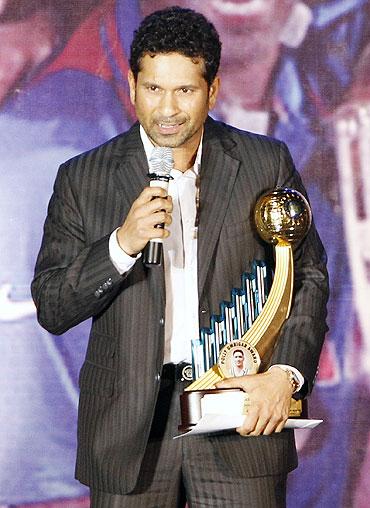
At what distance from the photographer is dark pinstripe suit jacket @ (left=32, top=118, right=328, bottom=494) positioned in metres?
2.25

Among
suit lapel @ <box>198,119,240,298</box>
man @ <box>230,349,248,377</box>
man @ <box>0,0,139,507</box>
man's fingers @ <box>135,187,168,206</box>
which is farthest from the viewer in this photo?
man @ <box>0,0,139,507</box>

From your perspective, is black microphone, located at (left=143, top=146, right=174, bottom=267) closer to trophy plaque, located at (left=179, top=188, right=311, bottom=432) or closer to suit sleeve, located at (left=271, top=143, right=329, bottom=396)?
→ trophy plaque, located at (left=179, top=188, right=311, bottom=432)

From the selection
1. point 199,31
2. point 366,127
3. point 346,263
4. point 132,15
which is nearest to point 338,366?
point 346,263

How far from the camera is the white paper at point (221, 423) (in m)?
2.10

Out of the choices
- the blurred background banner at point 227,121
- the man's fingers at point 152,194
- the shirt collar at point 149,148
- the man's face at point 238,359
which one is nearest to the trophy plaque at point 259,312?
the man's face at point 238,359

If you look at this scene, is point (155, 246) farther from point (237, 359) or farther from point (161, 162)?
point (237, 359)

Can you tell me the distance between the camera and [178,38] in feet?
7.53

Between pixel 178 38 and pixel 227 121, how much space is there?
126 cm

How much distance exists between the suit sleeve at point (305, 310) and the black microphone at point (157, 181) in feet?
1.19

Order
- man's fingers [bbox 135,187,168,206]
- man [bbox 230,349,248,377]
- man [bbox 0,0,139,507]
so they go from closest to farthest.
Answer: man's fingers [bbox 135,187,168,206]
man [bbox 230,349,248,377]
man [bbox 0,0,139,507]

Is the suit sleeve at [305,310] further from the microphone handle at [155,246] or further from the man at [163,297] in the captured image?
the microphone handle at [155,246]

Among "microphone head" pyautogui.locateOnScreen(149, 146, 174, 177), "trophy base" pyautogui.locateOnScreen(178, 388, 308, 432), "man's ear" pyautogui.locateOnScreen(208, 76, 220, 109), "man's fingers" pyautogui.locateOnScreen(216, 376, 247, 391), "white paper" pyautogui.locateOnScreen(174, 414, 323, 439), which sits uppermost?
"man's ear" pyautogui.locateOnScreen(208, 76, 220, 109)

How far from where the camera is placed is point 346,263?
3.58 meters

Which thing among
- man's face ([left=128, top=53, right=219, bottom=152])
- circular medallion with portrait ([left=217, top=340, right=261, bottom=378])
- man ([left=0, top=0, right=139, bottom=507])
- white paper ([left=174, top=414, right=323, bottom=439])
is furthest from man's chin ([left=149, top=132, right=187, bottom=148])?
man ([left=0, top=0, right=139, bottom=507])
